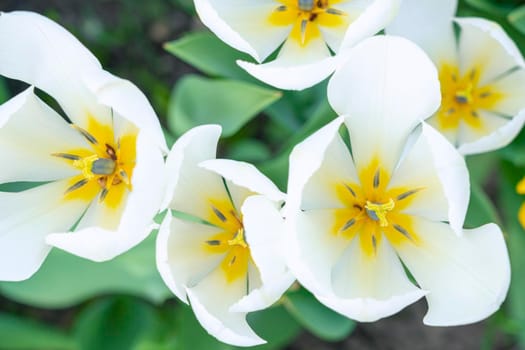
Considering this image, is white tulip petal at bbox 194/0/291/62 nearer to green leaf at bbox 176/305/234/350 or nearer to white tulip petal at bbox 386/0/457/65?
white tulip petal at bbox 386/0/457/65

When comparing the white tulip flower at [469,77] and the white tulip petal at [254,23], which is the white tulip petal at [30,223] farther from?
the white tulip flower at [469,77]

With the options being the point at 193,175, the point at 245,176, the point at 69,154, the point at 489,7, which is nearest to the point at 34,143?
the point at 69,154

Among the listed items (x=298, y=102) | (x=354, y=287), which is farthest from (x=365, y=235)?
(x=298, y=102)

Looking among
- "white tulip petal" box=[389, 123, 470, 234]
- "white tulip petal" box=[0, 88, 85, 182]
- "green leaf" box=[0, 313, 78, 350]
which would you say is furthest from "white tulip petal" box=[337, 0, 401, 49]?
"green leaf" box=[0, 313, 78, 350]

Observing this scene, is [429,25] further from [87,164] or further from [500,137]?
[87,164]

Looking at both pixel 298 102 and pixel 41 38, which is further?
pixel 298 102

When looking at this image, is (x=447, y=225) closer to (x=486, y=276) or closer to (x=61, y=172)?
(x=486, y=276)
